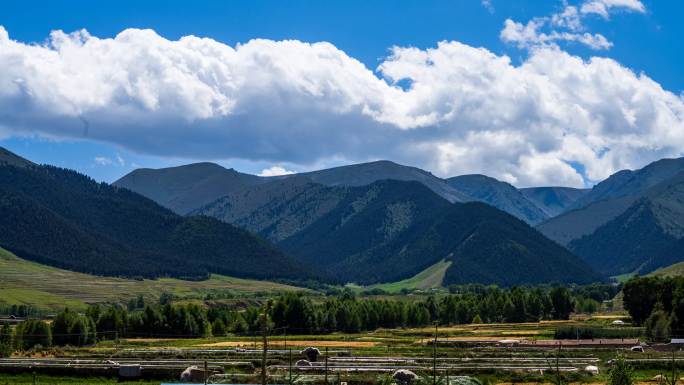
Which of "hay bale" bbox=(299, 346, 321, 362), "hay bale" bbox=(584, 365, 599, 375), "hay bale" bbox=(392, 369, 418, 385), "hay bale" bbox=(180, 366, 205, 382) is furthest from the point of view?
"hay bale" bbox=(299, 346, 321, 362)

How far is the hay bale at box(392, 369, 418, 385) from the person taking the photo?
278 ft

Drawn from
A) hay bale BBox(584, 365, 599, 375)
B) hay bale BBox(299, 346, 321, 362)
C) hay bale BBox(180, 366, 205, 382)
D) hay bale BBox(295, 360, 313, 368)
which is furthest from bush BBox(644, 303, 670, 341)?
hay bale BBox(180, 366, 205, 382)

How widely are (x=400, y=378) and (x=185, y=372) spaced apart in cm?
2215

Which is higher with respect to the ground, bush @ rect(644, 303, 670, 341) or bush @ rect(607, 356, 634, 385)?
bush @ rect(644, 303, 670, 341)

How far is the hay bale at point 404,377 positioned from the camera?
84662mm

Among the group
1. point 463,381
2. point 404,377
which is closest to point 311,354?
point 404,377

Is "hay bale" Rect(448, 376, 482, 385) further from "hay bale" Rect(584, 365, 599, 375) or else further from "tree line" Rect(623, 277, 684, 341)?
"tree line" Rect(623, 277, 684, 341)

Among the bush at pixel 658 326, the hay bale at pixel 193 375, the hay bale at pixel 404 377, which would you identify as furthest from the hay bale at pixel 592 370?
the bush at pixel 658 326

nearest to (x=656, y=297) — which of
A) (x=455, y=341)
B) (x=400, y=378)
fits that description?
(x=455, y=341)

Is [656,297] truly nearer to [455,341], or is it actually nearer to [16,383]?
[455,341]

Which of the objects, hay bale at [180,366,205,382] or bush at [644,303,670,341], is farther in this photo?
bush at [644,303,670,341]

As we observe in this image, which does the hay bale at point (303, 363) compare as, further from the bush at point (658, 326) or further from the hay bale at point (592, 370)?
the bush at point (658, 326)

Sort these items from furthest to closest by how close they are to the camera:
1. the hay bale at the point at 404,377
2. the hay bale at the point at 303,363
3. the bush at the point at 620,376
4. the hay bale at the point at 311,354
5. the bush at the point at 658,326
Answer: the bush at the point at 658,326 < the hay bale at the point at 311,354 < the hay bale at the point at 303,363 < the hay bale at the point at 404,377 < the bush at the point at 620,376

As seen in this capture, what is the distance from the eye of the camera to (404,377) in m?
86.1
